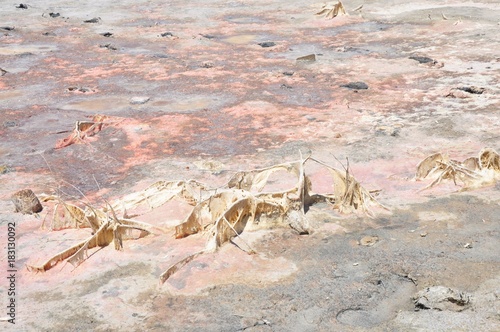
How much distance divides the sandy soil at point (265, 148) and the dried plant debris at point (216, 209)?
0.31ft

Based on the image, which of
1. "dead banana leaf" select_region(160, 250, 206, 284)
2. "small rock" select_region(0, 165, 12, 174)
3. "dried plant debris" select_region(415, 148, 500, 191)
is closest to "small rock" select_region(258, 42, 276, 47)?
"small rock" select_region(0, 165, 12, 174)

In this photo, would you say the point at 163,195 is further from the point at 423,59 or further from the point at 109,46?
the point at 109,46

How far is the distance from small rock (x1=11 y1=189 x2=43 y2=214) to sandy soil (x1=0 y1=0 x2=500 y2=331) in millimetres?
118

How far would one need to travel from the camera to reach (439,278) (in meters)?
4.41

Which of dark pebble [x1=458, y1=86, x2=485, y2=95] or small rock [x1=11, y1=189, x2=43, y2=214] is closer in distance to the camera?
small rock [x1=11, y1=189, x2=43, y2=214]

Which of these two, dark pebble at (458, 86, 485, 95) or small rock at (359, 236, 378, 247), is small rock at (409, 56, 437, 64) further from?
small rock at (359, 236, 378, 247)

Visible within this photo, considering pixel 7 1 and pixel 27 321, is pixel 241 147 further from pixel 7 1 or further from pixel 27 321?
pixel 7 1

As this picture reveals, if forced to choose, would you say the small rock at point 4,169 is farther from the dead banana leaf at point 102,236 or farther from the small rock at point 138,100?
the small rock at point 138,100

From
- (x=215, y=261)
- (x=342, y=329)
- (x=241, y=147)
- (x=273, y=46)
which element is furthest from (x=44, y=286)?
(x=273, y=46)

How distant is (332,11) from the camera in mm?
15055

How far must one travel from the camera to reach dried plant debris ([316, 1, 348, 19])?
15.0 m

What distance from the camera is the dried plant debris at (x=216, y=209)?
4.94 meters

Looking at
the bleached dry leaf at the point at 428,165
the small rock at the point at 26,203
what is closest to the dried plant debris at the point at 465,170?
the bleached dry leaf at the point at 428,165

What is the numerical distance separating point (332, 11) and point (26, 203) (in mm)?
10720
